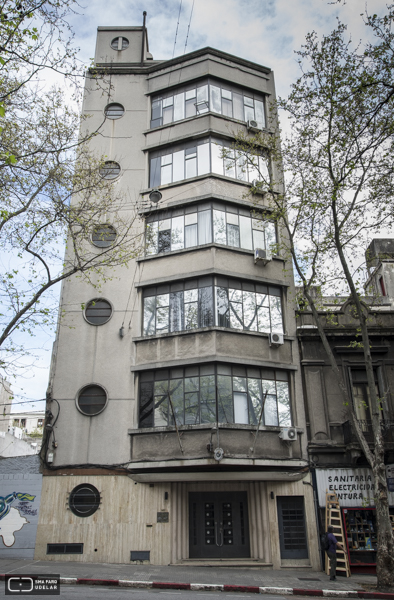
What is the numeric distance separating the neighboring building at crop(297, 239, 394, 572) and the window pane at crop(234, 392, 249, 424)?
260 centimetres

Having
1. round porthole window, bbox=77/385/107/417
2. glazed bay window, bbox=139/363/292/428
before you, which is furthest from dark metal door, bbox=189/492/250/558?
round porthole window, bbox=77/385/107/417

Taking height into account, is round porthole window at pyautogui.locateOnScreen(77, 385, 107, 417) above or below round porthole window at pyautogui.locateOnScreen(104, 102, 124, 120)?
below

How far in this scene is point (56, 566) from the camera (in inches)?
580

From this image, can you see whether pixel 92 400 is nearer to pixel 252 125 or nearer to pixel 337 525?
pixel 337 525

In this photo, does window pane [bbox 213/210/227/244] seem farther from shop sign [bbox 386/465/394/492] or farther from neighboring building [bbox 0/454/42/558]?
neighboring building [bbox 0/454/42/558]

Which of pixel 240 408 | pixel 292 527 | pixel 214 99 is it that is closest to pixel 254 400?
pixel 240 408

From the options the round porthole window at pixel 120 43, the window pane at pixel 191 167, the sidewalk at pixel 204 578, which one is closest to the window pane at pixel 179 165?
the window pane at pixel 191 167

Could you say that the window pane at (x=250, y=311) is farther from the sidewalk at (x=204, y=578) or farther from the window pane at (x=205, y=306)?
the sidewalk at (x=204, y=578)

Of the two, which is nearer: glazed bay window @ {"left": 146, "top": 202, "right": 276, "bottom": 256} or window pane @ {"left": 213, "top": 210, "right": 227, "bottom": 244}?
window pane @ {"left": 213, "top": 210, "right": 227, "bottom": 244}

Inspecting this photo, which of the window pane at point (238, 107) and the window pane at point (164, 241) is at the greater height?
the window pane at point (238, 107)

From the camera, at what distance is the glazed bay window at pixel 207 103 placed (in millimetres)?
22219

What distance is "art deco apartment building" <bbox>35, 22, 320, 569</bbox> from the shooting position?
16516 millimetres

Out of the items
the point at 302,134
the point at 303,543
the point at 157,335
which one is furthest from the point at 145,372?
the point at 302,134

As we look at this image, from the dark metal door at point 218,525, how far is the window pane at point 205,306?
633 centimetres
